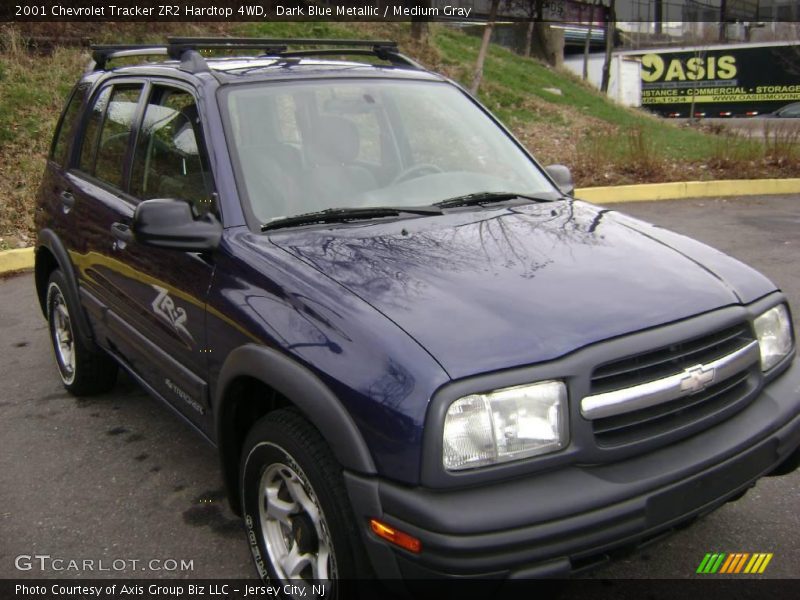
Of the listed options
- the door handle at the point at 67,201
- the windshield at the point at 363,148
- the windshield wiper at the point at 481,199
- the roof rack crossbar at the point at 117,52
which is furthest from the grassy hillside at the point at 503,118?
the windshield wiper at the point at 481,199

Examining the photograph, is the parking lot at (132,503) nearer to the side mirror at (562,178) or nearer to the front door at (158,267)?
the front door at (158,267)

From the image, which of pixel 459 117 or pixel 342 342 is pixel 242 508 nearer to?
pixel 342 342

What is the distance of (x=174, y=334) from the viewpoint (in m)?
3.23

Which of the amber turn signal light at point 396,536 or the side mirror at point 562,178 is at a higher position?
the side mirror at point 562,178

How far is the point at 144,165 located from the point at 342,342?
1.86 metres

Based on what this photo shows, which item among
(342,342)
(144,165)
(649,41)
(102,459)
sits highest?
(649,41)

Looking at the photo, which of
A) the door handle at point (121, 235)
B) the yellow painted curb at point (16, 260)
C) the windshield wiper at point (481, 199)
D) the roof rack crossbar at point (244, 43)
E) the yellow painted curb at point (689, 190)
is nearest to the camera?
the windshield wiper at point (481, 199)

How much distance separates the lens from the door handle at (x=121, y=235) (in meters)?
3.59

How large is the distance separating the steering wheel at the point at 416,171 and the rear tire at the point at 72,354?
2046 millimetres

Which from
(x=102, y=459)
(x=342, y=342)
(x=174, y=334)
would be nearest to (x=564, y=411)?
(x=342, y=342)

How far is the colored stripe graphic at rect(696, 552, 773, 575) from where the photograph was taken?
117 inches

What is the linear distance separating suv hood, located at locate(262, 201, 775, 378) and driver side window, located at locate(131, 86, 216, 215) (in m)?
0.53

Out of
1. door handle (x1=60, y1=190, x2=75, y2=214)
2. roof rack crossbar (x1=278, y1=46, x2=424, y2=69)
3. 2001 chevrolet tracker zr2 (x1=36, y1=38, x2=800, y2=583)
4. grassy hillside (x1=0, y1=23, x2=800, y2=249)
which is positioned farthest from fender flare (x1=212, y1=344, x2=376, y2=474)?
grassy hillside (x1=0, y1=23, x2=800, y2=249)

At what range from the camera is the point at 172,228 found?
2883mm
